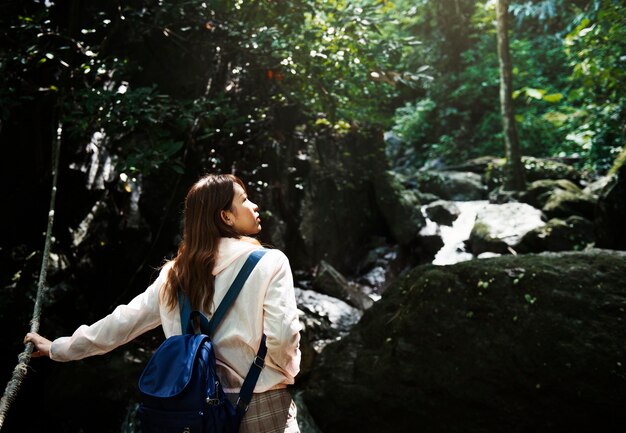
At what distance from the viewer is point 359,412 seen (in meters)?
3.80

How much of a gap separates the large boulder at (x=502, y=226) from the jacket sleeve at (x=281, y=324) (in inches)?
322

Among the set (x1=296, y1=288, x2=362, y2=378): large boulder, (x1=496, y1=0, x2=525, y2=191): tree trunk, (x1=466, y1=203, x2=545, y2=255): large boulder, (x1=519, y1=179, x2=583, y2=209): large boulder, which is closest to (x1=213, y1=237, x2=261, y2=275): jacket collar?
(x1=296, y1=288, x2=362, y2=378): large boulder

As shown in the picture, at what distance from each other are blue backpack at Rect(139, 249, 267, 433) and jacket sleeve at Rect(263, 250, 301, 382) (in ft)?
0.19

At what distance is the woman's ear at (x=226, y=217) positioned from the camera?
5.71 feet

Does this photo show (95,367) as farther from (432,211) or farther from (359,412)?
(432,211)

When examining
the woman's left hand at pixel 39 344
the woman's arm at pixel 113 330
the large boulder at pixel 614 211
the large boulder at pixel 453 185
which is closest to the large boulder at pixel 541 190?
the large boulder at pixel 453 185

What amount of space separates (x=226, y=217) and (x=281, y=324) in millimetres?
508

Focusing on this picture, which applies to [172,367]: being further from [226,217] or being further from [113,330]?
[226,217]

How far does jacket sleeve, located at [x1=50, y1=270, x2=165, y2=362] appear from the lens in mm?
1736

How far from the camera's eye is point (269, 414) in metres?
1.55

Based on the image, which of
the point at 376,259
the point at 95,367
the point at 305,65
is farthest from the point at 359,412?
the point at 376,259

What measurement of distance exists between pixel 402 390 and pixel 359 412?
44cm

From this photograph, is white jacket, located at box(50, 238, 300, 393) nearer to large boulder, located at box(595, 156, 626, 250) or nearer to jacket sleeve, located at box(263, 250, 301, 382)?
jacket sleeve, located at box(263, 250, 301, 382)

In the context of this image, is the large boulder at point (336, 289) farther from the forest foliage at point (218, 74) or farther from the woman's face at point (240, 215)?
the woman's face at point (240, 215)
